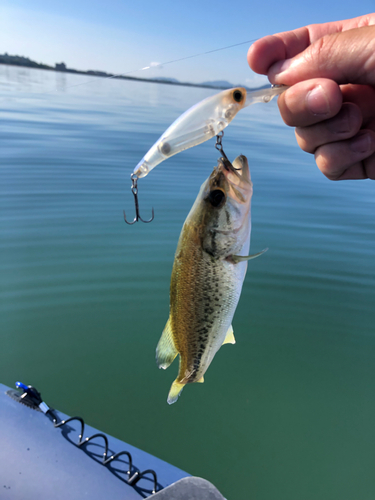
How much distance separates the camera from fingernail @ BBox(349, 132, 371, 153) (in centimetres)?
198

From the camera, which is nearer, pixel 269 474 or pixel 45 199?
pixel 269 474

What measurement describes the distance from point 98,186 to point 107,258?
2.89 meters

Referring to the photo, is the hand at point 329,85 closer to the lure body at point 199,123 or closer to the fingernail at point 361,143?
the fingernail at point 361,143

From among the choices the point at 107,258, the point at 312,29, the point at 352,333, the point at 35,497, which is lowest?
the point at 35,497

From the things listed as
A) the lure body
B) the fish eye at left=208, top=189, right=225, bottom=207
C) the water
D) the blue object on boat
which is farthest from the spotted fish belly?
the water

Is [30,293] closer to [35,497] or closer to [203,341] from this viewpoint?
[35,497]

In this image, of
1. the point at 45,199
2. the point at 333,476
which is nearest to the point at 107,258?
the point at 45,199

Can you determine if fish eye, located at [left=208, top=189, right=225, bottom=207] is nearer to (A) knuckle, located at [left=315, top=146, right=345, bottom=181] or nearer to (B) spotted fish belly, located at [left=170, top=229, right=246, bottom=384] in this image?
(B) spotted fish belly, located at [left=170, top=229, right=246, bottom=384]

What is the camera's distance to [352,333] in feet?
13.3

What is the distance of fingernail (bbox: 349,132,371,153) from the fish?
836 mm

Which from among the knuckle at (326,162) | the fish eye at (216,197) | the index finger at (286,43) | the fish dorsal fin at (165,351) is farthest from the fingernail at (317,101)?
the fish dorsal fin at (165,351)

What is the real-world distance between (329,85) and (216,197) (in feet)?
2.24

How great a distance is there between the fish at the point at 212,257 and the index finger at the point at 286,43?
568 millimetres

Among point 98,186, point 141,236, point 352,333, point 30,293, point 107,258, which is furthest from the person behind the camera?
point 98,186
